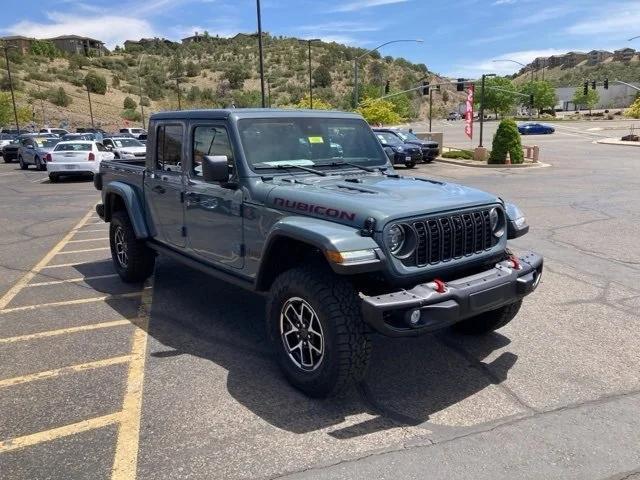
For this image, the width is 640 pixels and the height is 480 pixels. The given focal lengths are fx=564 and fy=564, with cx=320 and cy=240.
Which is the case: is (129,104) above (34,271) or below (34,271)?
above

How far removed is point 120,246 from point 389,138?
1870 centimetres

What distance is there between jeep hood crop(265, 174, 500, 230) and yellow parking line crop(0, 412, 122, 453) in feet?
5.83

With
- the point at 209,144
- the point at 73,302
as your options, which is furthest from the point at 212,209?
the point at 73,302

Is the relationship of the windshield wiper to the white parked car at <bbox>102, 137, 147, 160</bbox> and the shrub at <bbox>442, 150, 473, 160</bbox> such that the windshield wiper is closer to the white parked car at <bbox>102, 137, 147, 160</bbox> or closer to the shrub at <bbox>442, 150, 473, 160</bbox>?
the white parked car at <bbox>102, 137, 147, 160</bbox>

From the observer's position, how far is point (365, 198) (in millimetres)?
3842

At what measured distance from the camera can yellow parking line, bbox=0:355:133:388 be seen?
407 cm

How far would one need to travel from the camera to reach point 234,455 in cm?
312

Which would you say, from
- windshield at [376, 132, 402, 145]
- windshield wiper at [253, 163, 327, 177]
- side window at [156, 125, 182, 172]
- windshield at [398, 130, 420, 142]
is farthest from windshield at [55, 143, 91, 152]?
windshield wiper at [253, 163, 327, 177]

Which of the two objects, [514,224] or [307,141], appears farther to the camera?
[307,141]

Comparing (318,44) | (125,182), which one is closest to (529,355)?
(125,182)

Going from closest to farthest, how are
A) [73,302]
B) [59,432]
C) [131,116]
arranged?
1. [59,432]
2. [73,302]
3. [131,116]

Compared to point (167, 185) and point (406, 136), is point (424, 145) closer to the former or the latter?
point (406, 136)

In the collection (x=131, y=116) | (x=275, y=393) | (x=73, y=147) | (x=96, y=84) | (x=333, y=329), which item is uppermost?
(x=96, y=84)

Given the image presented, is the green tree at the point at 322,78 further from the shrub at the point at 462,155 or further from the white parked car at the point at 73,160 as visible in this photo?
the white parked car at the point at 73,160
